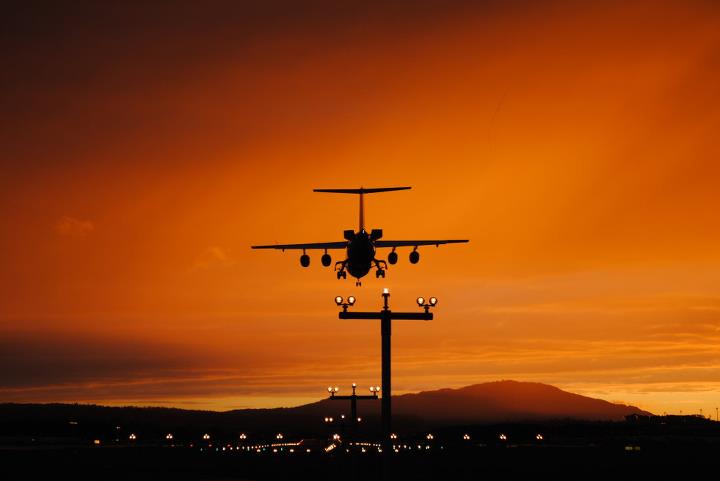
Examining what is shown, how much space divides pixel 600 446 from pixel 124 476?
326 ft

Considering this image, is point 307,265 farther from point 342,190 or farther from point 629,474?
point 629,474

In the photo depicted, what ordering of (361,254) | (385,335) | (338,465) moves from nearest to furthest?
(385,335) → (361,254) → (338,465)

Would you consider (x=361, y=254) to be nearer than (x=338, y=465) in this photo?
Yes

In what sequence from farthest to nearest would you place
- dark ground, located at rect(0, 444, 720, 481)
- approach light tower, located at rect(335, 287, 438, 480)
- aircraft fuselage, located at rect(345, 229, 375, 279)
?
1. dark ground, located at rect(0, 444, 720, 481)
2. aircraft fuselage, located at rect(345, 229, 375, 279)
3. approach light tower, located at rect(335, 287, 438, 480)

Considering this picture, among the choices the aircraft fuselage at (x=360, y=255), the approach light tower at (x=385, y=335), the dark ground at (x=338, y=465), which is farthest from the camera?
the dark ground at (x=338, y=465)

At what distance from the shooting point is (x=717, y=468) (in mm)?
107375

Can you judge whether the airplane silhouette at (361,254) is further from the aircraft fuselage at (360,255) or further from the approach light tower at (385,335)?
the approach light tower at (385,335)

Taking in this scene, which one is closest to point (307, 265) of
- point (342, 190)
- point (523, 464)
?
point (342, 190)

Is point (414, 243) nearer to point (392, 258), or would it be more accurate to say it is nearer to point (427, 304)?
point (392, 258)

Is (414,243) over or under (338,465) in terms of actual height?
over

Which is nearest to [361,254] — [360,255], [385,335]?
[360,255]

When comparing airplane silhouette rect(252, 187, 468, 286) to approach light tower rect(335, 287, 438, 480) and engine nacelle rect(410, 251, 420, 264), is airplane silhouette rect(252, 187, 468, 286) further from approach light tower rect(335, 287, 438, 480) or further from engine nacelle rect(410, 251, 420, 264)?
approach light tower rect(335, 287, 438, 480)

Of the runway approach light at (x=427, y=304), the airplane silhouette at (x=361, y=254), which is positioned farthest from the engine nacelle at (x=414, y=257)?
the runway approach light at (x=427, y=304)

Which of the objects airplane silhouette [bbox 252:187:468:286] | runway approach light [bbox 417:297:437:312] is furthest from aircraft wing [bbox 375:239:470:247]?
runway approach light [bbox 417:297:437:312]
